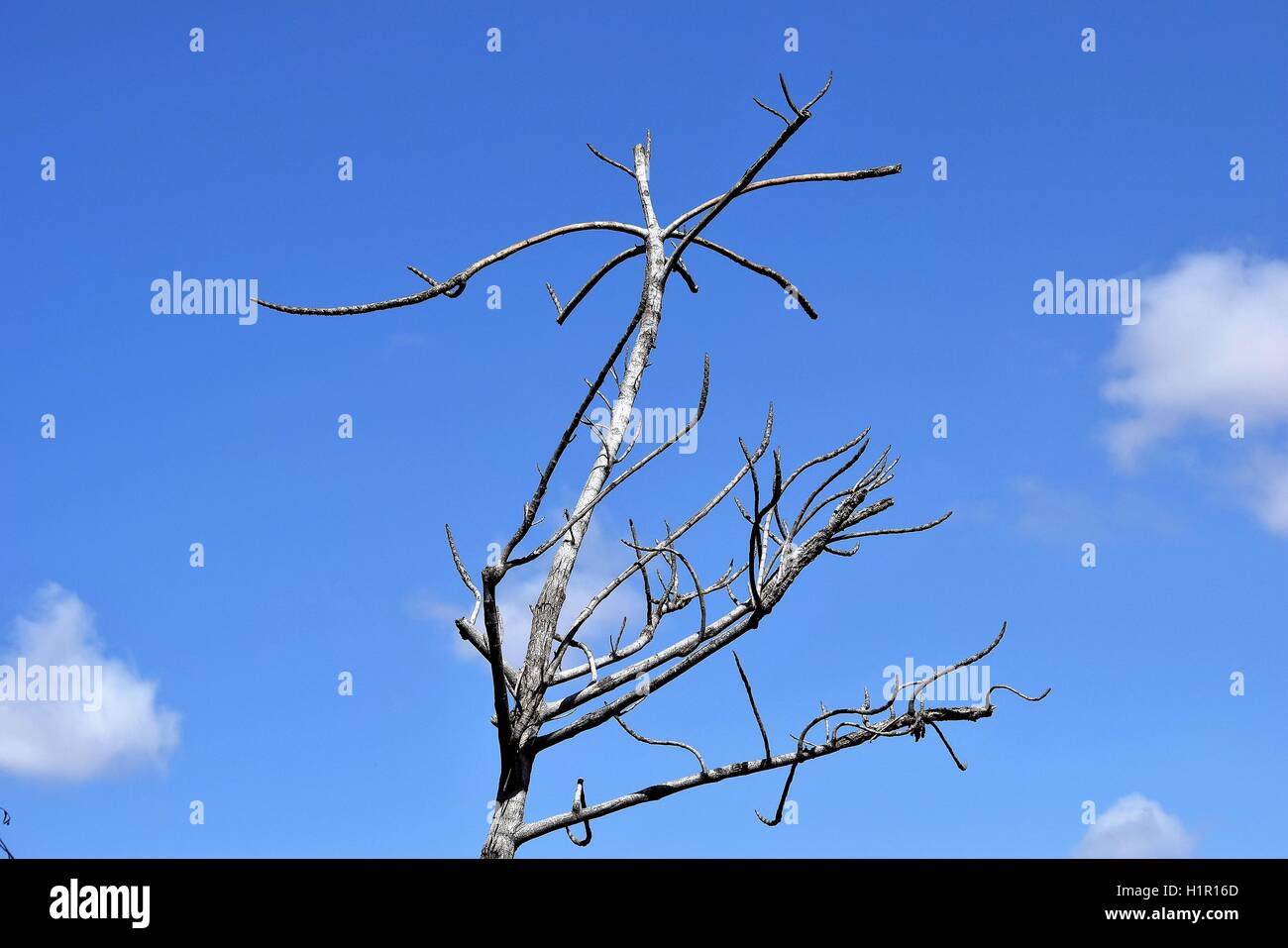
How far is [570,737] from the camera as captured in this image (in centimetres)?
371

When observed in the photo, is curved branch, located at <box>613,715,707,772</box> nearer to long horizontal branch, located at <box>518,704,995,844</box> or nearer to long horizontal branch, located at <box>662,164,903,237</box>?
long horizontal branch, located at <box>518,704,995,844</box>

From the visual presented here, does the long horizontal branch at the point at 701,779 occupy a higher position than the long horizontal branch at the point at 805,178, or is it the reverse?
the long horizontal branch at the point at 805,178

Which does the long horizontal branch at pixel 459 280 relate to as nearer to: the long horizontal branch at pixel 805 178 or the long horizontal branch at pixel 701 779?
the long horizontal branch at pixel 805 178

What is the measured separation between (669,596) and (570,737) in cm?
95

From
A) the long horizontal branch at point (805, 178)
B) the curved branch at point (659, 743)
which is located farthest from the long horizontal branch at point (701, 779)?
the long horizontal branch at point (805, 178)

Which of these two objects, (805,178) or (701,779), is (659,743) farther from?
(805,178)

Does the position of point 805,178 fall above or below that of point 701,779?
above

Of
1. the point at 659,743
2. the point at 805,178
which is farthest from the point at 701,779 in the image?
the point at 805,178

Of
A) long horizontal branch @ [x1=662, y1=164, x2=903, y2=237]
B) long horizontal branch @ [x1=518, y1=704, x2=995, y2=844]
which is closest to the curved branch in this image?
long horizontal branch @ [x1=518, y1=704, x2=995, y2=844]

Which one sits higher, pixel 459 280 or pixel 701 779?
pixel 459 280
